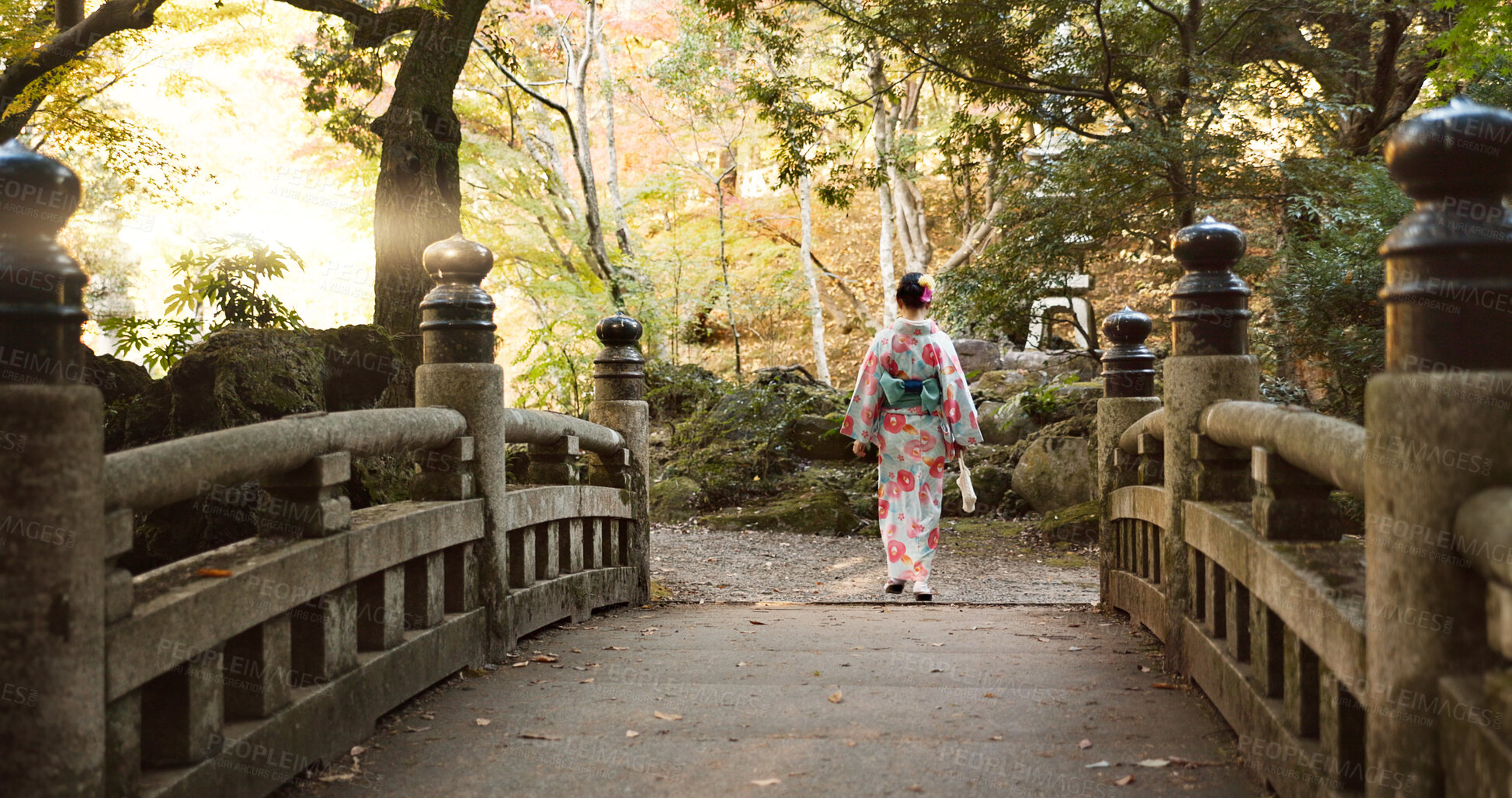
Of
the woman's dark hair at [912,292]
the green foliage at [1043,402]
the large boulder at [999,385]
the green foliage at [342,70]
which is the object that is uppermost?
the green foliage at [342,70]

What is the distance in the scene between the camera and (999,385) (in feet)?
47.0

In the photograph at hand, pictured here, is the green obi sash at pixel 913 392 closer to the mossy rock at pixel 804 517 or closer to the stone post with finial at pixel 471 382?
the stone post with finial at pixel 471 382

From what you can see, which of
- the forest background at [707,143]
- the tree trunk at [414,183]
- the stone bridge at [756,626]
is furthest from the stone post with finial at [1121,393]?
the tree trunk at [414,183]

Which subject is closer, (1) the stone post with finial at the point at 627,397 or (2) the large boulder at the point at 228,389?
(2) the large boulder at the point at 228,389

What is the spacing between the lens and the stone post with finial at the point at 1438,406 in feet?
5.40

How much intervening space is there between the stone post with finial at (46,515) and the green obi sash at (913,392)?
5031 millimetres

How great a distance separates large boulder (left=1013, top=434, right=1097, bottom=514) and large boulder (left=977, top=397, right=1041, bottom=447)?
108 cm

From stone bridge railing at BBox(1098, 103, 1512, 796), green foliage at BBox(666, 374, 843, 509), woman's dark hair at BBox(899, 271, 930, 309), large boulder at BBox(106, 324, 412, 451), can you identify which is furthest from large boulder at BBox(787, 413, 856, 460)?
stone bridge railing at BBox(1098, 103, 1512, 796)

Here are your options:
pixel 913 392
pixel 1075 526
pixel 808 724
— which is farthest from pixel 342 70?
pixel 808 724

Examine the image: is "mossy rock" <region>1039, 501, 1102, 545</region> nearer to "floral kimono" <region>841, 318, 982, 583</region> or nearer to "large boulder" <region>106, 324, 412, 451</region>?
"floral kimono" <region>841, 318, 982, 583</region>

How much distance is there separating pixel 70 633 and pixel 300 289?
75.8ft

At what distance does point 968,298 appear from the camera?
11.6 m

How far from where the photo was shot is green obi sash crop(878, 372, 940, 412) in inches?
257

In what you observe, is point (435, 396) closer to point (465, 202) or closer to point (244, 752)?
point (244, 752)
